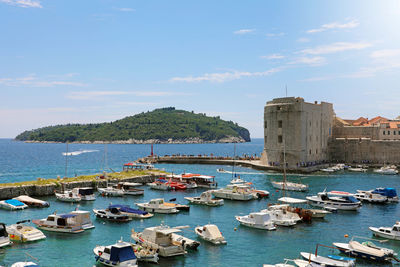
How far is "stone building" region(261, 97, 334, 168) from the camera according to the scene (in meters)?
79.6

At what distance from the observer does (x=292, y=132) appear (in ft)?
262

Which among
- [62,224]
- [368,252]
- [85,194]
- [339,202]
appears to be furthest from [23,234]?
[339,202]

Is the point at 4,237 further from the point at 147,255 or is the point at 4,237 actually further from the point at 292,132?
the point at 292,132

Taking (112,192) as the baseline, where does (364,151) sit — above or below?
above

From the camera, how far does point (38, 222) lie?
32.8 metres

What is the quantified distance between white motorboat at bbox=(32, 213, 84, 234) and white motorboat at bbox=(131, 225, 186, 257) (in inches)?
307

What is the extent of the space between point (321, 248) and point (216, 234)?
7862mm

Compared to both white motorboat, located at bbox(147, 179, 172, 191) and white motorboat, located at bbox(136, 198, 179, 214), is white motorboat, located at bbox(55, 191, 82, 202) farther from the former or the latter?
white motorboat, located at bbox(147, 179, 172, 191)

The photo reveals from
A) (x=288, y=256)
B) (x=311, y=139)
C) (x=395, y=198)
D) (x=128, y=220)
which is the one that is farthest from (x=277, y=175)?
(x=288, y=256)

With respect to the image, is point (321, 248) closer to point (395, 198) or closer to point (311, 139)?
point (395, 198)

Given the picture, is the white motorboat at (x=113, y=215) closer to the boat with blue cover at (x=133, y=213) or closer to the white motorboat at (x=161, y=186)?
the boat with blue cover at (x=133, y=213)

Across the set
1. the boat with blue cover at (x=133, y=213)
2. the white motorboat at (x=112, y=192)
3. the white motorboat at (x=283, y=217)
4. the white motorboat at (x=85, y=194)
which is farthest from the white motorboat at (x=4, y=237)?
the white motorboat at (x=112, y=192)

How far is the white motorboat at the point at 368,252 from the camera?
24891 millimetres

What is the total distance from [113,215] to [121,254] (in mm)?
13273
